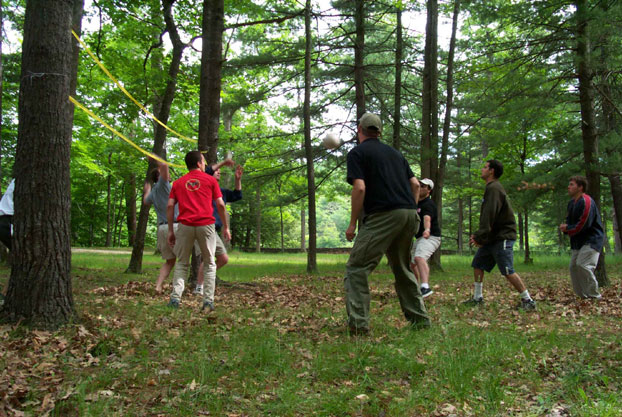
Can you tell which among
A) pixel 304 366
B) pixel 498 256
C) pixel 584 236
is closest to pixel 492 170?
pixel 498 256

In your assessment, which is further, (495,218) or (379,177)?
(495,218)

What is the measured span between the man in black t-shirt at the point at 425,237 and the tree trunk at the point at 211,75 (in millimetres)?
3935

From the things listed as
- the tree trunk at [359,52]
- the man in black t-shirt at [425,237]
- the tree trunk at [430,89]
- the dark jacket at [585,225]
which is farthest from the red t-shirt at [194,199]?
the tree trunk at [359,52]

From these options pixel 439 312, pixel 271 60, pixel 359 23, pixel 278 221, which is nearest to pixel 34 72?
pixel 439 312

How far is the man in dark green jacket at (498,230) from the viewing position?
22.5ft

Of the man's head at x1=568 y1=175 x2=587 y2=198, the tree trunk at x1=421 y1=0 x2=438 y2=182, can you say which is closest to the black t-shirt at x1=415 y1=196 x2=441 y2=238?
the man's head at x1=568 y1=175 x2=587 y2=198

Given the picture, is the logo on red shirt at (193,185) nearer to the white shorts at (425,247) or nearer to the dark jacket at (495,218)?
the white shorts at (425,247)

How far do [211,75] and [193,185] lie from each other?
3769 mm

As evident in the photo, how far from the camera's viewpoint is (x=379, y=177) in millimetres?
4891

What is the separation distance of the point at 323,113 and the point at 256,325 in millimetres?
12395

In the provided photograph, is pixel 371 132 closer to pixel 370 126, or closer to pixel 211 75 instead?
pixel 370 126

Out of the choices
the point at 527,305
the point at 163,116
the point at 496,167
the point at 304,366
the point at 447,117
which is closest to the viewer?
the point at 304,366

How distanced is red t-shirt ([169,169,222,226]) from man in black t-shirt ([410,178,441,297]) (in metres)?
3.53

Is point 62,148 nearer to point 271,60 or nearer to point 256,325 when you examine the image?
point 256,325
